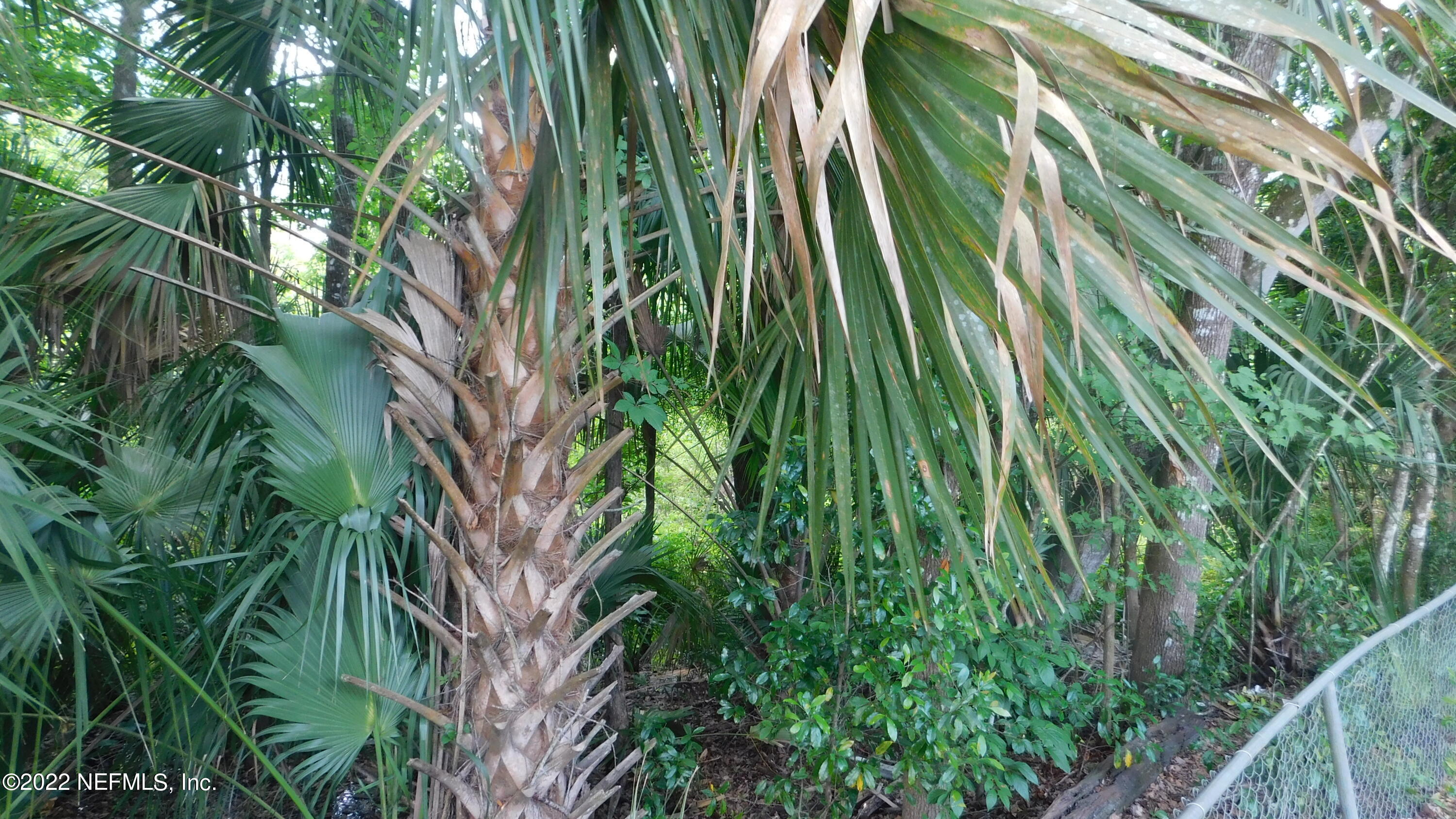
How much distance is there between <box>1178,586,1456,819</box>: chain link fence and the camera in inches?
60.6

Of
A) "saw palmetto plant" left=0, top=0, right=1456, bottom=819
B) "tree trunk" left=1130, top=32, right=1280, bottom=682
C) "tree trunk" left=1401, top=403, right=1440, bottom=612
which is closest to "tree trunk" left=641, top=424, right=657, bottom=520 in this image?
"saw palmetto plant" left=0, top=0, right=1456, bottom=819

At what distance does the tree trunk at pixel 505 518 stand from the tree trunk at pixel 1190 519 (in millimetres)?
2384

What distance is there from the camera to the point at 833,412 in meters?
1.52

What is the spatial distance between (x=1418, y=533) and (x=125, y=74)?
751cm

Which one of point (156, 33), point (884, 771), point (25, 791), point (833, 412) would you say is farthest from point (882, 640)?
point (156, 33)

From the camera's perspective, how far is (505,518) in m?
1.88

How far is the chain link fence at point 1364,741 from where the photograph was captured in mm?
1540

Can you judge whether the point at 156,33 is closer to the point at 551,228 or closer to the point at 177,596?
the point at 177,596

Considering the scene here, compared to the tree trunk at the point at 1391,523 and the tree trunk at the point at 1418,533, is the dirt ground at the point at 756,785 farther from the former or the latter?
the tree trunk at the point at 1418,533

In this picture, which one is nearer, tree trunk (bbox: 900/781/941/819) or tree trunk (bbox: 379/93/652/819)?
tree trunk (bbox: 379/93/652/819)

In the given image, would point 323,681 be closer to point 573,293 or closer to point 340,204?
point 573,293

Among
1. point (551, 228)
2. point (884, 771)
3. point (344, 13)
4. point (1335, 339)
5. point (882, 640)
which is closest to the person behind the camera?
point (551, 228)

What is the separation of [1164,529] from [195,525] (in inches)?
139

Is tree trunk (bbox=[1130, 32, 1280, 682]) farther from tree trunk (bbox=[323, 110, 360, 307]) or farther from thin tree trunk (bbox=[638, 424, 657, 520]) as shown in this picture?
tree trunk (bbox=[323, 110, 360, 307])
